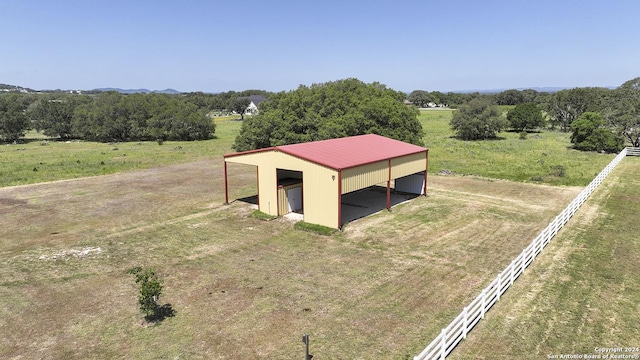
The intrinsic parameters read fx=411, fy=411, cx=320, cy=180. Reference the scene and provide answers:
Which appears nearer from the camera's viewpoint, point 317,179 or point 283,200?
point 317,179

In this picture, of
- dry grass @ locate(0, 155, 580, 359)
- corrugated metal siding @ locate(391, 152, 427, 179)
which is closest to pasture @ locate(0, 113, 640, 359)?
dry grass @ locate(0, 155, 580, 359)

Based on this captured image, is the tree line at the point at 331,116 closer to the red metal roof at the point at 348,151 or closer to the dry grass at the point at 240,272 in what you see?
the red metal roof at the point at 348,151

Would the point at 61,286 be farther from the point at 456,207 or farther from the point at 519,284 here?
the point at 456,207

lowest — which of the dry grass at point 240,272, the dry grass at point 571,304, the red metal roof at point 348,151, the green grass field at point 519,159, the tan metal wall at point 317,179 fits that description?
the dry grass at point 240,272

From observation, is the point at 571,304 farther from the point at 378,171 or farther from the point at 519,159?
the point at 519,159

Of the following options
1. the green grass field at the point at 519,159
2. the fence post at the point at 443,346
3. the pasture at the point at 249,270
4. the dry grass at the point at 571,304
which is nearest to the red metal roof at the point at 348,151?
the pasture at the point at 249,270

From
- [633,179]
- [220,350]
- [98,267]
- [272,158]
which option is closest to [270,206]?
[272,158]

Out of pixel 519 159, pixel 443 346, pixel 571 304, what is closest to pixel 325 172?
pixel 571 304
